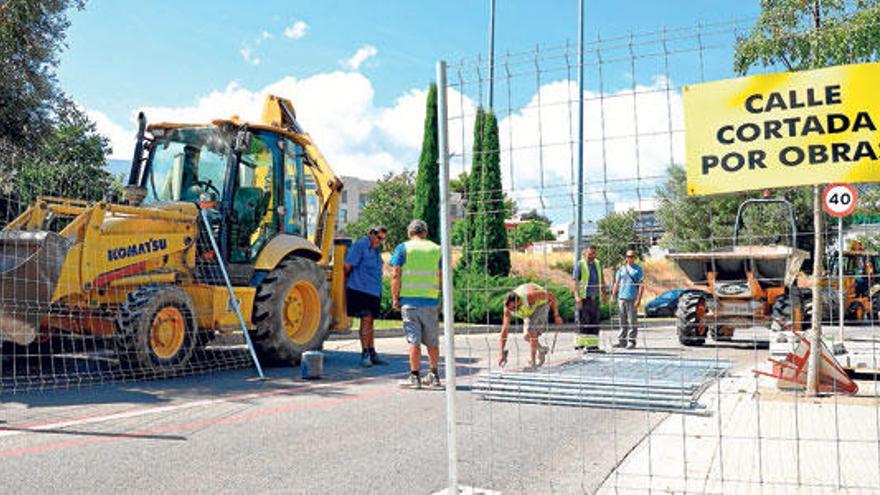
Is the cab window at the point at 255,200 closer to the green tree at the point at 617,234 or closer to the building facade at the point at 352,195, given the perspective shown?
the green tree at the point at 617,234

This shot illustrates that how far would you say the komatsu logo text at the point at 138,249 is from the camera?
Result: 28.2 ft

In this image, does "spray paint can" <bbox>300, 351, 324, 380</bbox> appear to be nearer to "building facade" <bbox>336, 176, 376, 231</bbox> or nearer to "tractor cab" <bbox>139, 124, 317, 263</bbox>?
"tractor cab" <bbox>139, 124, 317, 263</bbox>

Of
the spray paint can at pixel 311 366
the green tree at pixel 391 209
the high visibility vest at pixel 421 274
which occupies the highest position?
the green tree at pixel 391 209

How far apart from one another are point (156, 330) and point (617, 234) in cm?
600

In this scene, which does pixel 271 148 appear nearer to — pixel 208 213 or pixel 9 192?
pixel 208 213

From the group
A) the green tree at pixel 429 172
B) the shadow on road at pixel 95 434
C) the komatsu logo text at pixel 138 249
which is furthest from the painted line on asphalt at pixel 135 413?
the green tree at pixel 429 172

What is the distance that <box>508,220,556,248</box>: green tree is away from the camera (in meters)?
4.29

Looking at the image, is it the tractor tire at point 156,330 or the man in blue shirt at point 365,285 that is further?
the man in blue shirt at point 365,285

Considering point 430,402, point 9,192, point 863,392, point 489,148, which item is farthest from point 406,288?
point 9,192

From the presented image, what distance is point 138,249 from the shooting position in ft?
29.2

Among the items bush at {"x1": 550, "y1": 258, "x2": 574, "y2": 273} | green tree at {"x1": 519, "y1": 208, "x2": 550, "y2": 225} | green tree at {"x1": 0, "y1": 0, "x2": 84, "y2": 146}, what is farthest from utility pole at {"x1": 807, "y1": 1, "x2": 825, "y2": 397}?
green tree at {"x1": 0, "y1": 0, "x2": 84, "y2": 146}

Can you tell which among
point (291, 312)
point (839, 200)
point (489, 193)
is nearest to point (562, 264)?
point (839, 200)

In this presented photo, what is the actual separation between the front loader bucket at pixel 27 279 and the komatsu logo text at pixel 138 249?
0.62m

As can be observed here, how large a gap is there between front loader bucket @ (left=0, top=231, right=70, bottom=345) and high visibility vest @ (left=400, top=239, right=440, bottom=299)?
3.60 m
